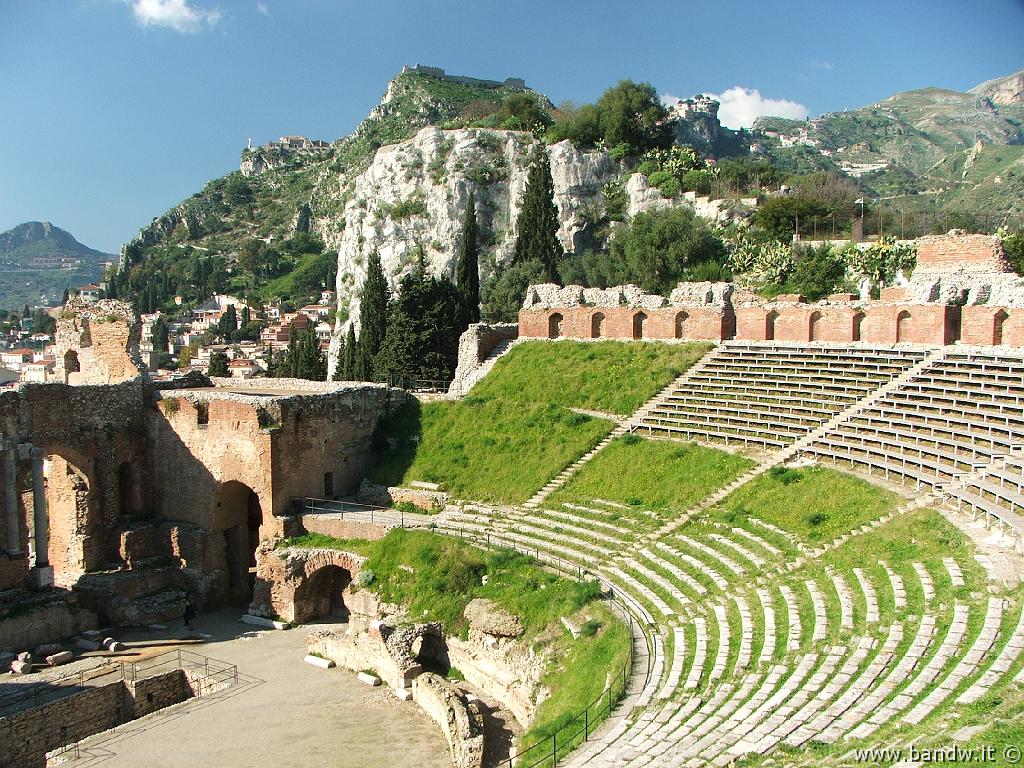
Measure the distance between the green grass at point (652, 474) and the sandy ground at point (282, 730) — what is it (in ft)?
23.1

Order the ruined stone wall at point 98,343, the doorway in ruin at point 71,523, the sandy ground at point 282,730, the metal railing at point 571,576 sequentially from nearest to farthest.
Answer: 1. the metal railing at point 571,576
2. the sandy ground at point 282,730
3. the doorway in ruin at point 71,523
4. the ruined stone wall at point 98,343

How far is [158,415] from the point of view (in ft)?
84.1

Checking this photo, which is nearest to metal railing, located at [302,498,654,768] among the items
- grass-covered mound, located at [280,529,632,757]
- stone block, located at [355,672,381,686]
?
grass-covered mound, located at [280,529,632,757]

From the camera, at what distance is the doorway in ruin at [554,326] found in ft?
103

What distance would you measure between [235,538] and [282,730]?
10.3 meters

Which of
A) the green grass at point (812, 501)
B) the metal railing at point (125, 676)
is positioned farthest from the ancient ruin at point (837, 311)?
the metal railing at point (125, 676)

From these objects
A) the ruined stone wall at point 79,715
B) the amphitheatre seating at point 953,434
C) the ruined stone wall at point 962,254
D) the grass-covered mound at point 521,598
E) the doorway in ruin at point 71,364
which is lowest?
the ruined stone wall at point 79,715

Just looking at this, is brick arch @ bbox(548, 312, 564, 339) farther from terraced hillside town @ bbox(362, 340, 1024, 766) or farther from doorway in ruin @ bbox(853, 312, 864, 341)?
doorway in ruin @ bbox(853, 312, 864, 341)

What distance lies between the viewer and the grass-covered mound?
13977 millimetres

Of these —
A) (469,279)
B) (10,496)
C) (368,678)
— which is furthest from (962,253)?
(10,496)

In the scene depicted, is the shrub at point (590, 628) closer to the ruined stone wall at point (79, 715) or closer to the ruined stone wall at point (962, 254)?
the ruined stone wall at point (79, 715)

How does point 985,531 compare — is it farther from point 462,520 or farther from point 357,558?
point 357,558

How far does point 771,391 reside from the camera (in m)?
23.3

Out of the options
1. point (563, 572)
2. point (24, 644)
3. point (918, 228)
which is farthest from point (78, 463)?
point (918, 228)
